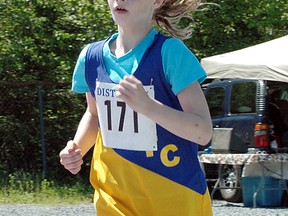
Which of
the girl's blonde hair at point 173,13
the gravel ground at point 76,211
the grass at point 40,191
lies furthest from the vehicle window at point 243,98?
the girl's blonde hair at point 173,13

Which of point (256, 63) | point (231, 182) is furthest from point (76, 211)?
point (256, 63)

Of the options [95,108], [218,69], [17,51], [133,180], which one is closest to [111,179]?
[133,180]

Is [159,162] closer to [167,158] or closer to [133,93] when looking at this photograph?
[167,158]

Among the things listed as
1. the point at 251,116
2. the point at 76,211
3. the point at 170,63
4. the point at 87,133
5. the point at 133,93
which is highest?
the point at 170,63

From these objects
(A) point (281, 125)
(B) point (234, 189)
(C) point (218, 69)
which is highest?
(C) point (218, 69)

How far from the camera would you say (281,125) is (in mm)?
11445

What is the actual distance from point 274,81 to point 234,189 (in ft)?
5.13

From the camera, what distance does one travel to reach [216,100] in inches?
487

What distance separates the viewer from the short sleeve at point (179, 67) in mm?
3002

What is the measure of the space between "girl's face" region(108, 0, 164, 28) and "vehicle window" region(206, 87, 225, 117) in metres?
9.08

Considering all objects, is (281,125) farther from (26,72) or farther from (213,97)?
(26,72)

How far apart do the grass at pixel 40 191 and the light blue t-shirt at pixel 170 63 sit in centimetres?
769

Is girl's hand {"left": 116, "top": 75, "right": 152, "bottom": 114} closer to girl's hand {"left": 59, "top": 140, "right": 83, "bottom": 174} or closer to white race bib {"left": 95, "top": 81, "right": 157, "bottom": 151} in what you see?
white race bib {"left": 95, "top": 81, "right": 157, "bottom": 151}

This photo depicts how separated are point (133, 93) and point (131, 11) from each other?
0.39m
